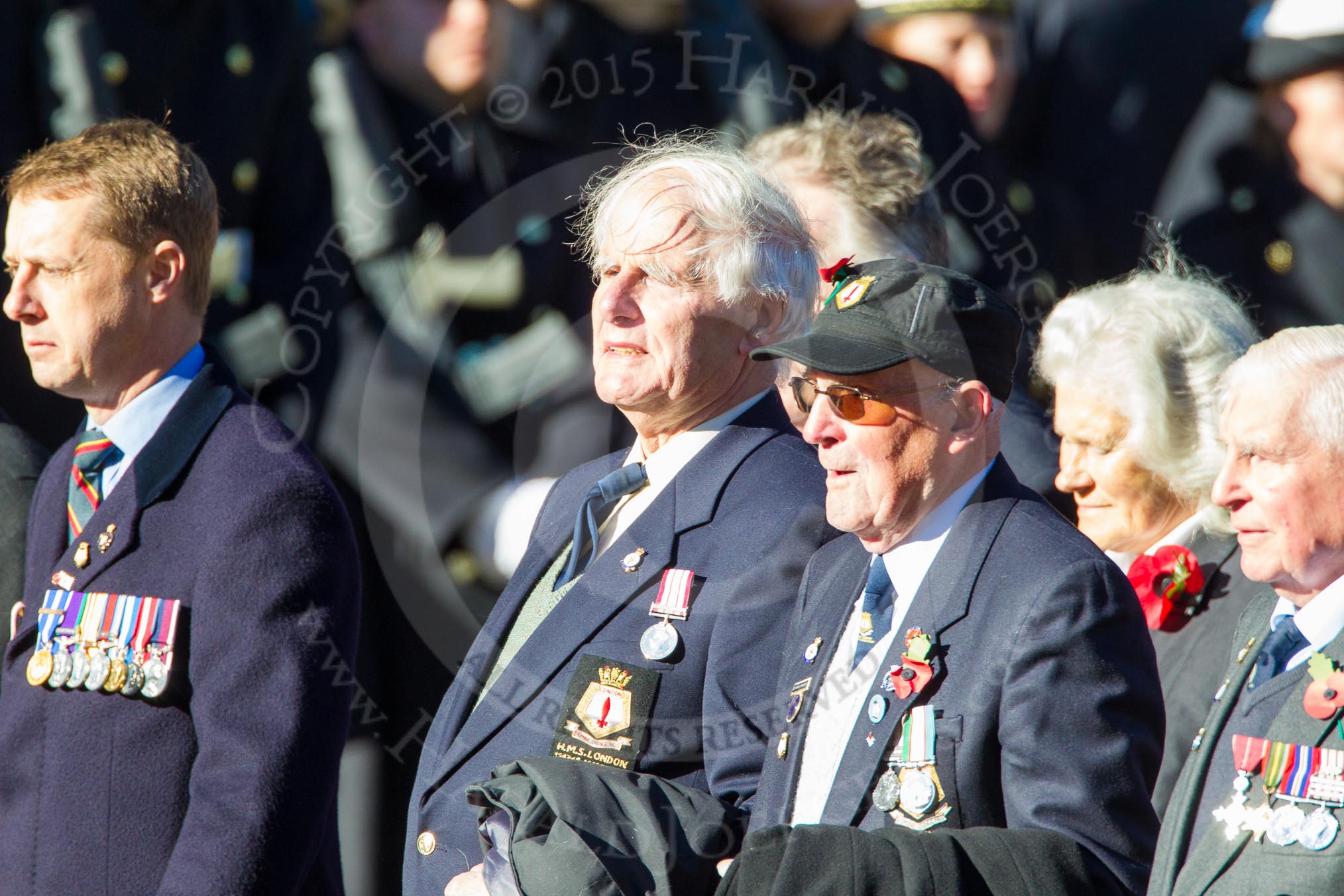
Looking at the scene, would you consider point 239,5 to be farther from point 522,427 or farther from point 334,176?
point 522,427

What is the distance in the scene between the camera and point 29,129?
430 cm

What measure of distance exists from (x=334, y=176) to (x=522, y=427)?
910 mm

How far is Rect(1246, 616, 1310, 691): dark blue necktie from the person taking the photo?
2418 millimetres

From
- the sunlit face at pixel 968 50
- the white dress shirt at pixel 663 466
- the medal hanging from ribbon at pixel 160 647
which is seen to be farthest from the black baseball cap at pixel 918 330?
the sunlit face at pixel 968 50

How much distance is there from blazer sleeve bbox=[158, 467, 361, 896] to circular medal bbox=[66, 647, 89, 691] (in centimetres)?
20

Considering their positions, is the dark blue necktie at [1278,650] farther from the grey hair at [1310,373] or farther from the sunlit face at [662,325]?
the sunlit face at [662,325]

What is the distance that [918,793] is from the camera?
6.92 ft

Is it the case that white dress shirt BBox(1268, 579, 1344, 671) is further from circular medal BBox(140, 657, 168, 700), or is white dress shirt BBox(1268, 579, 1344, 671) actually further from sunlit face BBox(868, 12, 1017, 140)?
sunlit face BBox(868, 12, 1017, 140)

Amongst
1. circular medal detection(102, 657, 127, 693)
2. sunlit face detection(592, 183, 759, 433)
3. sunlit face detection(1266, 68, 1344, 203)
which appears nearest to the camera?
circular medal detection(102, 657, 127, 693)

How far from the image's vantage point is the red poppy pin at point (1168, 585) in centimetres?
308

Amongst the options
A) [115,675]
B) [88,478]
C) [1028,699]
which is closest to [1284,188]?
[1028,699]

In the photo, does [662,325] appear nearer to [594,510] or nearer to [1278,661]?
[594,510]

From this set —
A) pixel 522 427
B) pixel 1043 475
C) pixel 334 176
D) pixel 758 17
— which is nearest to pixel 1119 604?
pixel 1043 475

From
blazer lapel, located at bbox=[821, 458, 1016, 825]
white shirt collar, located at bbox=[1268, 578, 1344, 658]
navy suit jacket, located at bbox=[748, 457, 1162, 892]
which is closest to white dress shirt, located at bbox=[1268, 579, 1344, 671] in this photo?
white shirt collar, located at bbox=[1268, 578, 1344, 658]
